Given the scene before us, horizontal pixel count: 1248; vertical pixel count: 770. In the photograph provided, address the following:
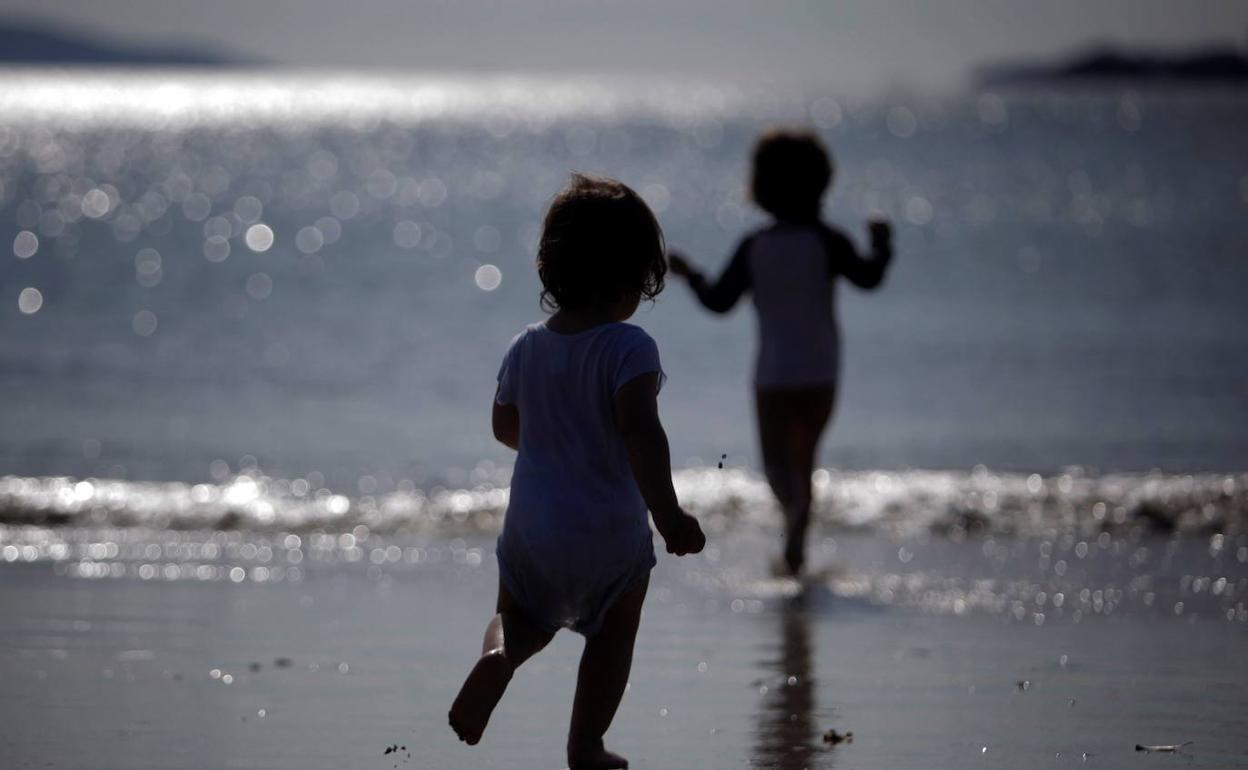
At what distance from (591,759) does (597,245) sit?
44.2 inches

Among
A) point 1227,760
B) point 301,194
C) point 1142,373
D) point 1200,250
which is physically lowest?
point 1227,760

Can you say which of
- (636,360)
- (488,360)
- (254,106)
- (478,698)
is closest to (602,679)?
(478,698)

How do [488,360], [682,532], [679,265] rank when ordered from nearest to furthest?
[682,532] < [679,265] < [488,360]

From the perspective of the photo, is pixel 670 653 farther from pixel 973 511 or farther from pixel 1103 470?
pixel 1103 470

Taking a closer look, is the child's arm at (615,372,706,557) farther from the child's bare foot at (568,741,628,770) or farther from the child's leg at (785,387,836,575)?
the child's leg at (785,387,836,575)

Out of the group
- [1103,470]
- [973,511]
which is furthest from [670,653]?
[1103,470]

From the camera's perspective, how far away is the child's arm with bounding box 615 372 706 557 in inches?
140

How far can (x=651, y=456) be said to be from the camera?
11.8 feet

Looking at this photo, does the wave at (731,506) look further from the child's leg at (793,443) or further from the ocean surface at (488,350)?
the child's leg at (793,443)

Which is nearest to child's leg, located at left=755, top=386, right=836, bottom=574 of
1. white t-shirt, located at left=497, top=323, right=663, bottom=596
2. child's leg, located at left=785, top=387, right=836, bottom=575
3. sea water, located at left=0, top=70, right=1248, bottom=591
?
child's leg, located at left=785, top=387, right=836, bottom=575

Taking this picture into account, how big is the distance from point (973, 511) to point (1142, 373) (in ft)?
25.6

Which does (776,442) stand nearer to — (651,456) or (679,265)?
(679,265)

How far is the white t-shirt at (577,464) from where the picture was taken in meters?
3.68

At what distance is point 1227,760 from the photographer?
4273 mm
